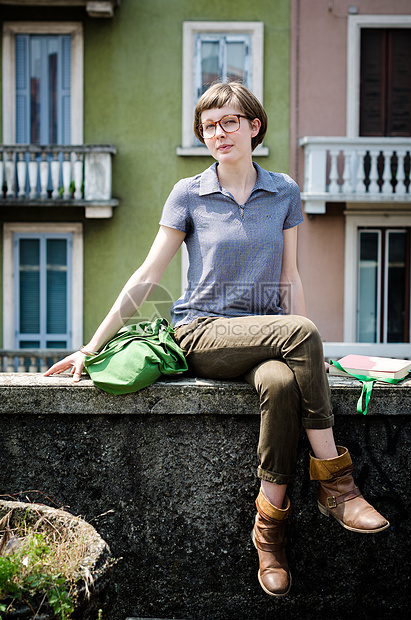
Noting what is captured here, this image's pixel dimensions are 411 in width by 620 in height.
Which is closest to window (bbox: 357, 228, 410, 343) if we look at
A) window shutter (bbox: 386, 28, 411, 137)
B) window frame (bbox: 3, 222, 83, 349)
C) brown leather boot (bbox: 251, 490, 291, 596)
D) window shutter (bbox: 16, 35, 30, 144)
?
window shutter (bbox: 386, 28, 411, 137)

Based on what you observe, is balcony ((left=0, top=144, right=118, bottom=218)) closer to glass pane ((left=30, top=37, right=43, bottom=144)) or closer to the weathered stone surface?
glass pane ((left=30, top=37, right=43, bottom=144))

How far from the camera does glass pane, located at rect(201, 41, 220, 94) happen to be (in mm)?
11008

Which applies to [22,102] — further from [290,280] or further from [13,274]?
[290,280]

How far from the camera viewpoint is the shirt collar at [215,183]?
9.59 feet

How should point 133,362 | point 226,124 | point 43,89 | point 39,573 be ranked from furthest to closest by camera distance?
point 43,89, point 226,124, point 133,362, point 39,573

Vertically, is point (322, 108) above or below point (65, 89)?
below

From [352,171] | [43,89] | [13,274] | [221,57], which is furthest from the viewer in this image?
[13,274]

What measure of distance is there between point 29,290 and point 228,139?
9.32 meters

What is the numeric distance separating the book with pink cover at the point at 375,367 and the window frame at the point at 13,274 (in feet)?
28.3

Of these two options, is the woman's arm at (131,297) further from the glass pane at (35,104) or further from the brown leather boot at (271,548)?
the glass pane at (35,104)

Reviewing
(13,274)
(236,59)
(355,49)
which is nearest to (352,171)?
(355,49)

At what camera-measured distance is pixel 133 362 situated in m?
2.64

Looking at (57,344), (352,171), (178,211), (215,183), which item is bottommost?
(57,344)

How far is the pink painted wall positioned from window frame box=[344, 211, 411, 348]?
95 mm
